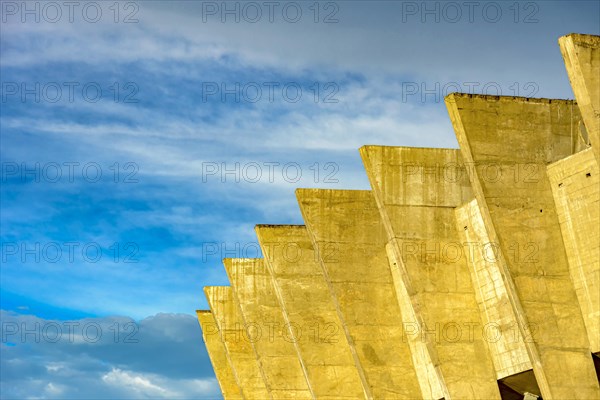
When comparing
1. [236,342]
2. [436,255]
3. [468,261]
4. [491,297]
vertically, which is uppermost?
[236,342]

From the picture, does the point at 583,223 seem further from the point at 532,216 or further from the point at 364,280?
the point at 364,280

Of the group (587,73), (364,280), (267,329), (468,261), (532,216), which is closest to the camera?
(587,73)

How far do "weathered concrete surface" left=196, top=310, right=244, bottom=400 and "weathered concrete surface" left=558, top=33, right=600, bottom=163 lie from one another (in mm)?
33012

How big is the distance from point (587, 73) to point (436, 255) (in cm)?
794

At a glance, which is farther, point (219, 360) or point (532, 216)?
point (219, 360)

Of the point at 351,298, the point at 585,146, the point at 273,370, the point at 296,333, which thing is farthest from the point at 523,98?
the point at 273,370

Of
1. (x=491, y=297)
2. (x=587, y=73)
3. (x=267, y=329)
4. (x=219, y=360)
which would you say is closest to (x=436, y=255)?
(x=491, y=297)

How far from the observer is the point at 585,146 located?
2498cm

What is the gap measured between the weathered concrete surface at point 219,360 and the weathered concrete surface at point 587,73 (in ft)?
108

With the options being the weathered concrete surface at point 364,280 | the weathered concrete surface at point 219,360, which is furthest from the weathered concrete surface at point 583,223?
the weathered concrete surface at point 219,360

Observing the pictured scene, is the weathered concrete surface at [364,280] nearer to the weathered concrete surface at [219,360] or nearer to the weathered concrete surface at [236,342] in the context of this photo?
Answer: the weathered concrete surface at [236,342]

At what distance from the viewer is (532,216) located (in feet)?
79.4

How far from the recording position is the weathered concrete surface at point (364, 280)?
3075 centimetres

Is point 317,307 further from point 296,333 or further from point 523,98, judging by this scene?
point 523,98
